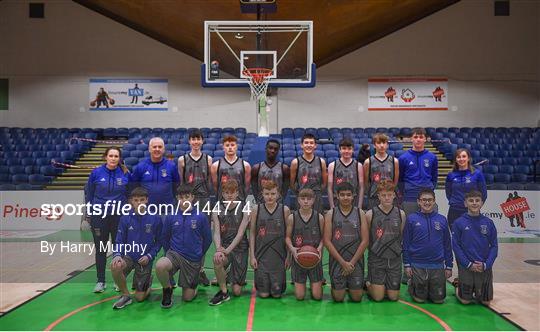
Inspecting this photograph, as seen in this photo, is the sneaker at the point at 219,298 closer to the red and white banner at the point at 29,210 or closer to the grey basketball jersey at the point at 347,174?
the grey basketball jersey at the point at 347,174

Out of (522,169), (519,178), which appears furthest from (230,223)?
(522,169)

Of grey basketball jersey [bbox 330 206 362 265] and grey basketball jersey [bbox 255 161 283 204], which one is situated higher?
grey basketball jersey [bbox 255 161 283 204]

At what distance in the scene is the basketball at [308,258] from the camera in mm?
3984

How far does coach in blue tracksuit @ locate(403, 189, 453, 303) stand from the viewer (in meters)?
4.07

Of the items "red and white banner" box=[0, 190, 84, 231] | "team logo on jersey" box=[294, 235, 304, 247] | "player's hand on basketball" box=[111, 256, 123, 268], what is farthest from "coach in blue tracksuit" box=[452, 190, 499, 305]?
"red and white banner" box=[0, 190, 84, 231]

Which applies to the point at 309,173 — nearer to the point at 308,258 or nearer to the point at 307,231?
the point at 307,231

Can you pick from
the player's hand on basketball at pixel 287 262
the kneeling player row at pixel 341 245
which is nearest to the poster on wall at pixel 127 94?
the kneeling player row at pixel 341 245

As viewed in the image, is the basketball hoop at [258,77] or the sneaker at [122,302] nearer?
the sneaker at [122,302]

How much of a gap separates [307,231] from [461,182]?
6.45 feet

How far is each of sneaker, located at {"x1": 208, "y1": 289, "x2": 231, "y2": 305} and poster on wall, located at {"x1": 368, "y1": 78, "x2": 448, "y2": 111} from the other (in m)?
11.6

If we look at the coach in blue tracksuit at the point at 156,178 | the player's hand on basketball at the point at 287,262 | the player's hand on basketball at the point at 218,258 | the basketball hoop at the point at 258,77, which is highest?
the basketball hoop at the point at 258,77

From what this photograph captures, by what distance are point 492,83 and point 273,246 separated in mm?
→ 13413

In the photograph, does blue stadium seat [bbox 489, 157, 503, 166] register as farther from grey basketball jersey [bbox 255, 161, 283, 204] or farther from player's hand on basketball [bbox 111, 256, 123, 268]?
player's hand on basketball [bbox 111, 256, 123, 268]

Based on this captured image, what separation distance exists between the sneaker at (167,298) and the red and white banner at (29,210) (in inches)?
219
